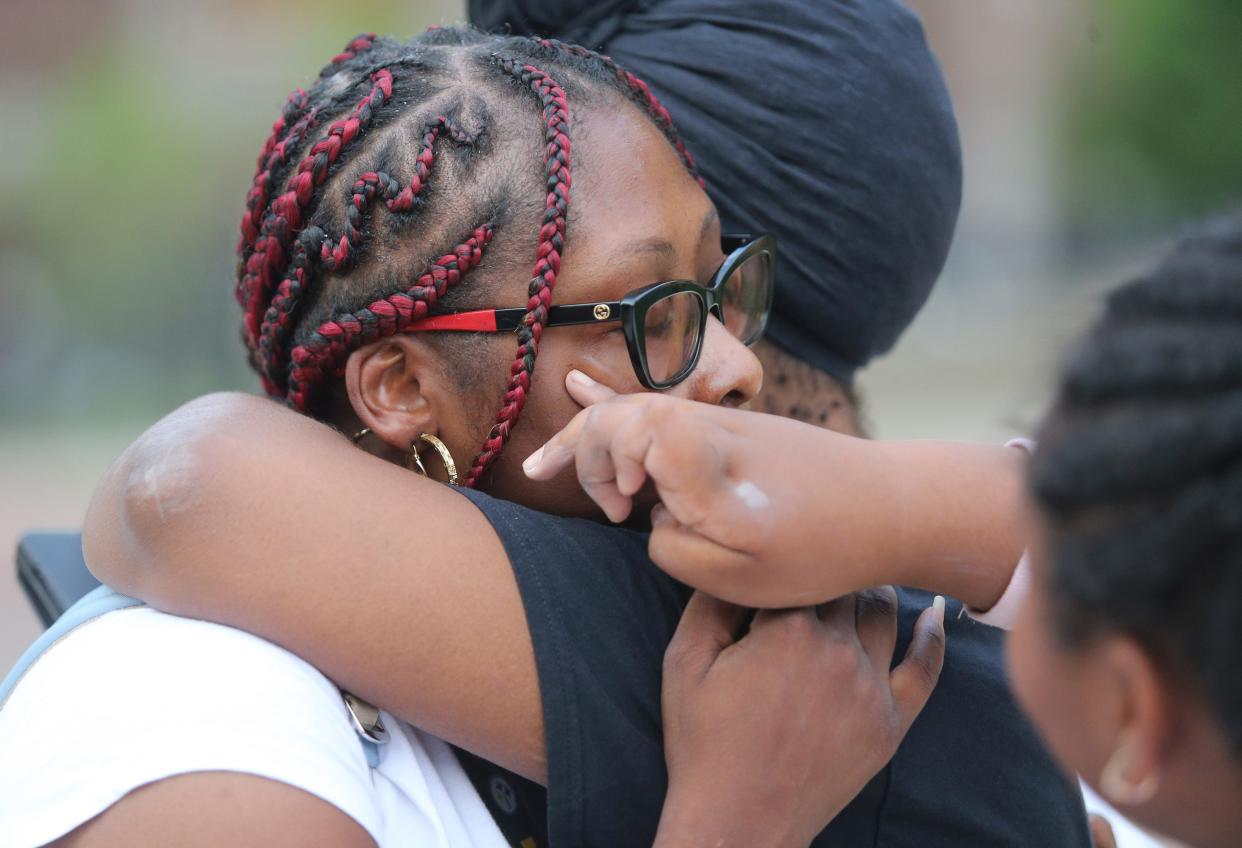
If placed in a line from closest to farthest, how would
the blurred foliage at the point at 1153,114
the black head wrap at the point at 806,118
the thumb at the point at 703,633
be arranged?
the thumb at the point at 703,633 → the black head wrap at the point at 806,118 → the blurred foliage at the point at 1153,114

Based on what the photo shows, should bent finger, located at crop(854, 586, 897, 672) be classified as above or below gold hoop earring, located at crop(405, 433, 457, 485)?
below

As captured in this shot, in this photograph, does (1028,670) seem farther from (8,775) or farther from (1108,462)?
(8,775)

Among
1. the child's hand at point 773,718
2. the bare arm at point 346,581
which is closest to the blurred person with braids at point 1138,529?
the child's hand at point 773,718

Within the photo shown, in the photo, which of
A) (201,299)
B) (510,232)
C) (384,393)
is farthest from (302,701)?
(201,299)

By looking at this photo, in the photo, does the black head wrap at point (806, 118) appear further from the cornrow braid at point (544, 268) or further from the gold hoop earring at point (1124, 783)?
the gold hoop earring at point (1124, 783)

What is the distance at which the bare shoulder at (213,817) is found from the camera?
1.53 metres

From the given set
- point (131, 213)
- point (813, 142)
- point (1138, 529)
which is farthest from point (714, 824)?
point (131, 213)

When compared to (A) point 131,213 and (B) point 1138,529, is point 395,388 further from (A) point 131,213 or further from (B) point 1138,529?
(A) point 131,213

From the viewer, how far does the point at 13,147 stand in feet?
34.9

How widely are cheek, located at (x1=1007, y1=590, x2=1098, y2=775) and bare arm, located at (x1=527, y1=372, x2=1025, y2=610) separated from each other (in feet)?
0.73

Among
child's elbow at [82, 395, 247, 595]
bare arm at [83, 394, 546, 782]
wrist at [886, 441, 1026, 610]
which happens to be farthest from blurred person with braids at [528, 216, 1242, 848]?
child's elbow at [82, 395, 247, 595]

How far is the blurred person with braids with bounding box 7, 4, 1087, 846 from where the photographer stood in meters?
1.71

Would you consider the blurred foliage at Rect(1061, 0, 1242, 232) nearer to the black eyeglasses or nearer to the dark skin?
the black eyeglasses

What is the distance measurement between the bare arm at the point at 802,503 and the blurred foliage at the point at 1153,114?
12.9 m
